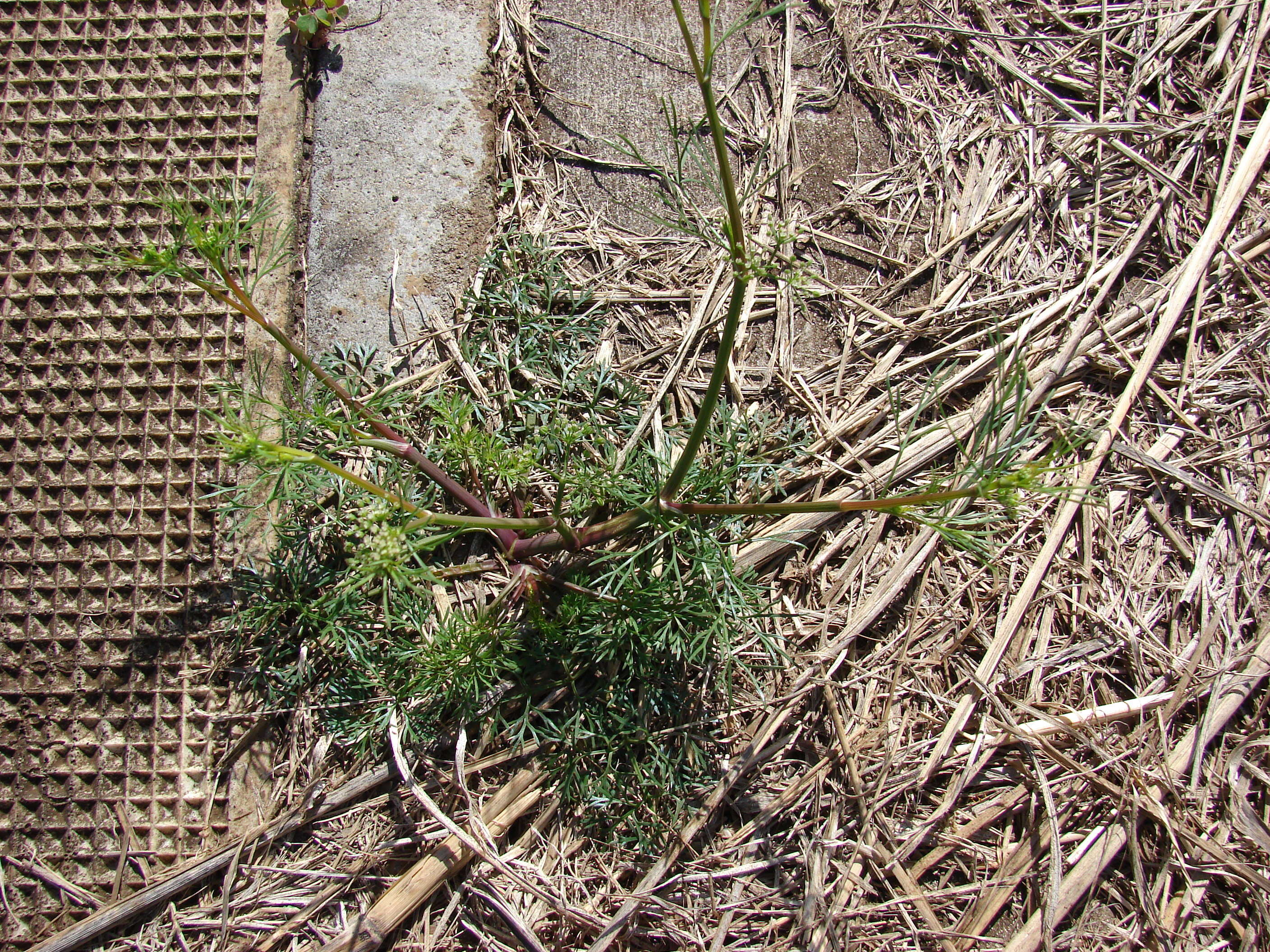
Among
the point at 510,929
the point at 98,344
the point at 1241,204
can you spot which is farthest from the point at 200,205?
the point at 1241,204

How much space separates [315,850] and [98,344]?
5.12 ft

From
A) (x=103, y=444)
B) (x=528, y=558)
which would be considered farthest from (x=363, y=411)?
(x=103, y=444)

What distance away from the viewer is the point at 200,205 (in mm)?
2361

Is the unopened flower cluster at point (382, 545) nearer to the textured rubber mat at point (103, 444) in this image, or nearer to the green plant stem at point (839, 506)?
the green plant stem at point (839, 506)

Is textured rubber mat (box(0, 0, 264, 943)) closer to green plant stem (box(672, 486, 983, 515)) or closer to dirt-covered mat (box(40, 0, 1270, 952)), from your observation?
dirt-covered mat (box(40, 0, 1270, 952))

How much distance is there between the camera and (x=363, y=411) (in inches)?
69.0

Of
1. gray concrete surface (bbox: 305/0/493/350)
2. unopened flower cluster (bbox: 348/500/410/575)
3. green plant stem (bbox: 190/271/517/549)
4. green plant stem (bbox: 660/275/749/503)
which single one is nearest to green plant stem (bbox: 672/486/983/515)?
green plant stem (bbox: 660/275/749/503)

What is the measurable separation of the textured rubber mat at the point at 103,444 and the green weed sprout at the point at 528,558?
160 millimetres

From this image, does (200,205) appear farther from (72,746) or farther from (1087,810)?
(1087,810)

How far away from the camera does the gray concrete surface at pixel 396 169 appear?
7.84ft

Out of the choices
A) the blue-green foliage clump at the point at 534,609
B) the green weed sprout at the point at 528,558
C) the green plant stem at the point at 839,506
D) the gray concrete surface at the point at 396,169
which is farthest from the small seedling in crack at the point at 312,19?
the green plant stem at the point at 839,506

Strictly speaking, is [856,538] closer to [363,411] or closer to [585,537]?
[585,537]

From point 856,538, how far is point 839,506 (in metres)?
0.84

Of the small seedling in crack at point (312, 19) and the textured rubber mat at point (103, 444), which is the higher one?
the small seedling in crack at point (312, 19)
